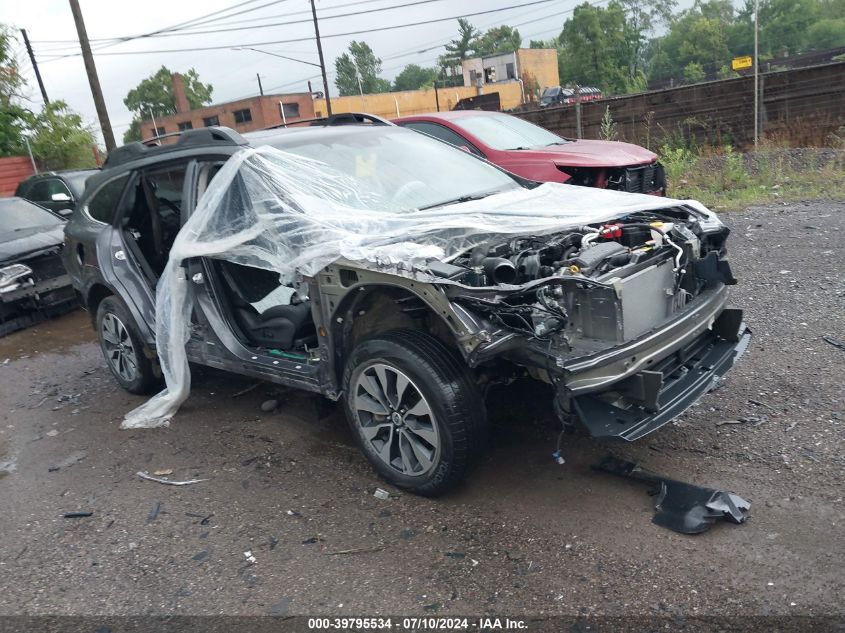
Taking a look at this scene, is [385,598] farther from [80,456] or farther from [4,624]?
[80,456]

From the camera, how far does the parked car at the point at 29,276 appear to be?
7.59 meters

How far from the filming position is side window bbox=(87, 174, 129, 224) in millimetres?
5094

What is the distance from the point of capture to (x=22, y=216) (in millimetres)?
8727

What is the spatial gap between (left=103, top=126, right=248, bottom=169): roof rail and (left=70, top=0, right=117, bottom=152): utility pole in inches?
491

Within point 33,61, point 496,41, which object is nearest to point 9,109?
point 33,61

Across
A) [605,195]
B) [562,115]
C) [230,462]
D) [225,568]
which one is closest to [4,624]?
[225,568]

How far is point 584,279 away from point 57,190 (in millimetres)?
10619

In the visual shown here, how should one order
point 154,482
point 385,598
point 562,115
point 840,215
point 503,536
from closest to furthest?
point 385,598 → point 503,536 → point 154,482 → point 840,215 → point 562,115

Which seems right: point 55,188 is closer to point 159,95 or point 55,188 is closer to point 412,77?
point 159,95

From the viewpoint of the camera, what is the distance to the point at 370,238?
11.3 feet

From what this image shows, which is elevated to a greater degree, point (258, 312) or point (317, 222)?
point (317, 222)

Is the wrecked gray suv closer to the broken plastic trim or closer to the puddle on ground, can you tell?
the broken plastic trim

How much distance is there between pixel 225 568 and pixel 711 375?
8.49ft

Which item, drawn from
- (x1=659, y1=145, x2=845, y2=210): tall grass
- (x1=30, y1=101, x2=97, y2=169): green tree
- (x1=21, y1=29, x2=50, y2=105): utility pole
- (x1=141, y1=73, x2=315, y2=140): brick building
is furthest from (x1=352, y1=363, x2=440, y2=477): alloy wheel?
(x1=141, y1=73, x2=315, y2=140): brick building
